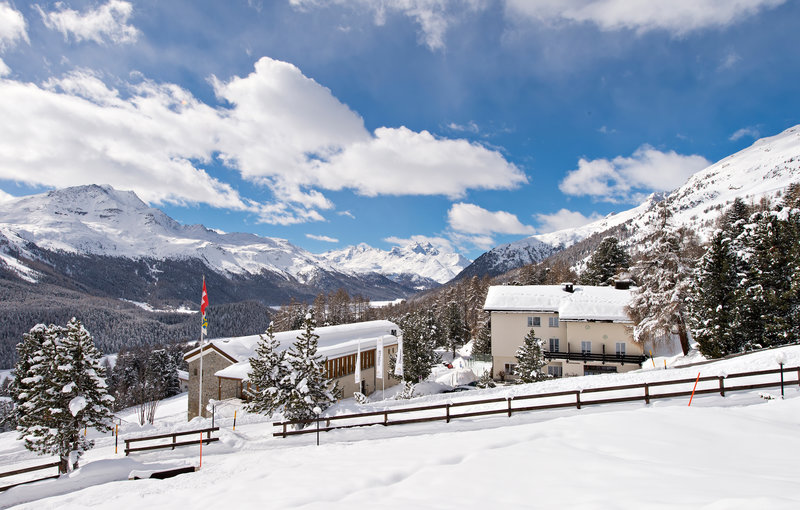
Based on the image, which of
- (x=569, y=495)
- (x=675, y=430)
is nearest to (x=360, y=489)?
(x=569, y=495)

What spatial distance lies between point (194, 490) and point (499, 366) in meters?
33.7

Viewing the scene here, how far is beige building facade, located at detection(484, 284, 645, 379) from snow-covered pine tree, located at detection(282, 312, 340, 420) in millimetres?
22160

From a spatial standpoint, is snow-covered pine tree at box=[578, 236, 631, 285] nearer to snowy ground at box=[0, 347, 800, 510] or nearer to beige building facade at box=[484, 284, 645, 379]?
beige building facade at box=[484, 284, 645, 379]

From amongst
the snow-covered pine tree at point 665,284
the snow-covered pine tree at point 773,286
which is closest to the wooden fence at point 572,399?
the snow-covered pine tree at point 773,286

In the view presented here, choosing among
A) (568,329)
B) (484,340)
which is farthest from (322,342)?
(484,340)

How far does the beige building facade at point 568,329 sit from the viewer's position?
122 feet

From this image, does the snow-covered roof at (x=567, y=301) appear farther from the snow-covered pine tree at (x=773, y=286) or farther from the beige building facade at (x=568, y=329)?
the snow-covered pine tree at (x=773, y=286)

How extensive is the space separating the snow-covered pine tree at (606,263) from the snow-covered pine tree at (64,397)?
5818 centimetres

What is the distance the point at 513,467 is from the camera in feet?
32.8

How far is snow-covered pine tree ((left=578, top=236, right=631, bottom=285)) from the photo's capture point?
56906 millimetres

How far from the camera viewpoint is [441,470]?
10359 millimetres

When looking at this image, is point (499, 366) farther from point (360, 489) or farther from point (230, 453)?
point (360, 489)

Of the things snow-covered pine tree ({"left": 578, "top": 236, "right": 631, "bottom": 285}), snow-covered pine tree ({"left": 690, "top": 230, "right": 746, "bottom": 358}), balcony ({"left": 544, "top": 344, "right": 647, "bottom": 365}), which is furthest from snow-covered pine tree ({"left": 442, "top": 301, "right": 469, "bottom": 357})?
snow-covered pine tree ({"left": 690, "top": 230, "right": 746, "bottom": 358})

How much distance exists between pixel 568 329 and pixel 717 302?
44.2 ft
